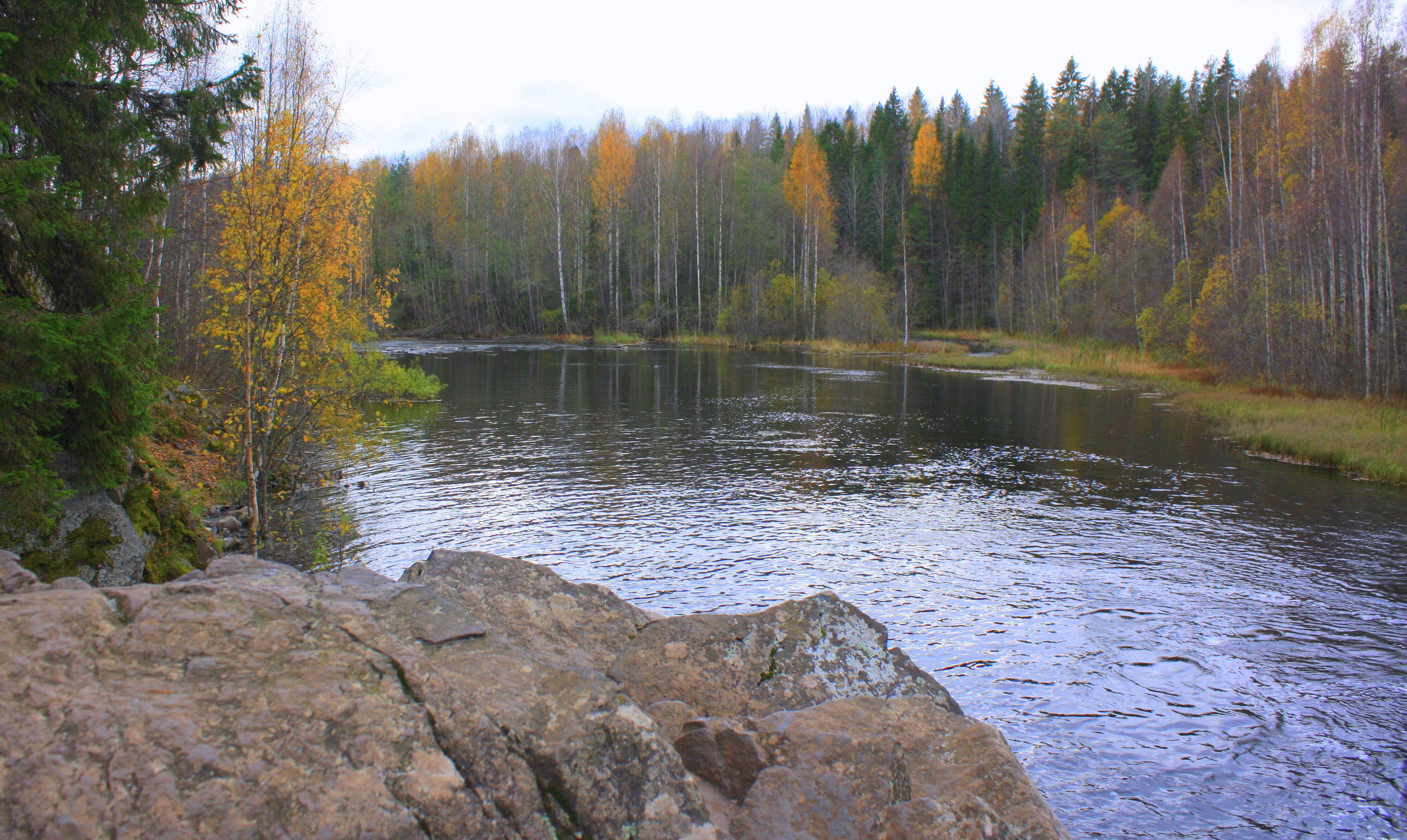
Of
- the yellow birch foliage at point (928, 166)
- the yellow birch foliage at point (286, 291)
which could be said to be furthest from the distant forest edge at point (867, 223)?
the yellow birch foliage at point (286, 291)

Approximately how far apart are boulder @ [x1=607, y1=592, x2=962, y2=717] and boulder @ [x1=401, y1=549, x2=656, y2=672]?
258 mm

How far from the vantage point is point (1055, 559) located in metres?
13.3

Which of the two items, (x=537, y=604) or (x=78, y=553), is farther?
(x=78, y=553)

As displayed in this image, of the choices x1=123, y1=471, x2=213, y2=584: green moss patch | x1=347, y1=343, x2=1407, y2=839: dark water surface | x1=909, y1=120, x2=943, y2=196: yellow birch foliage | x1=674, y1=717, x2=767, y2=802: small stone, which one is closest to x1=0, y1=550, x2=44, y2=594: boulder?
x1=674, y1=717, x2=767, y2=802: small stone

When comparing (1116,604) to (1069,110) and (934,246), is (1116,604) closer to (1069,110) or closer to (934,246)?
(934,246)

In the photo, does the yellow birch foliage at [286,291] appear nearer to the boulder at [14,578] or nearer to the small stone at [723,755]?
the boulder at [14,578]

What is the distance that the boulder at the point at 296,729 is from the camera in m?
3.08

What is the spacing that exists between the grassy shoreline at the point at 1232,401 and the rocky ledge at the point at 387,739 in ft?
67.1

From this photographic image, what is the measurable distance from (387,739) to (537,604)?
2734mm

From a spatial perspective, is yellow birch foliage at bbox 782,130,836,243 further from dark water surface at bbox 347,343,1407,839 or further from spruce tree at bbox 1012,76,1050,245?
dark water surface at bbox 347,343,1407,839

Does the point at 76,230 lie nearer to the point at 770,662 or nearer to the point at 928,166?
the point at 770,662

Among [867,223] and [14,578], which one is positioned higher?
[867,223]

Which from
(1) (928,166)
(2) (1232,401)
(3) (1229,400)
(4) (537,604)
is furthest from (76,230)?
(1) (928,166)

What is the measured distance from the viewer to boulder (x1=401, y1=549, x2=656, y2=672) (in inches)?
233
